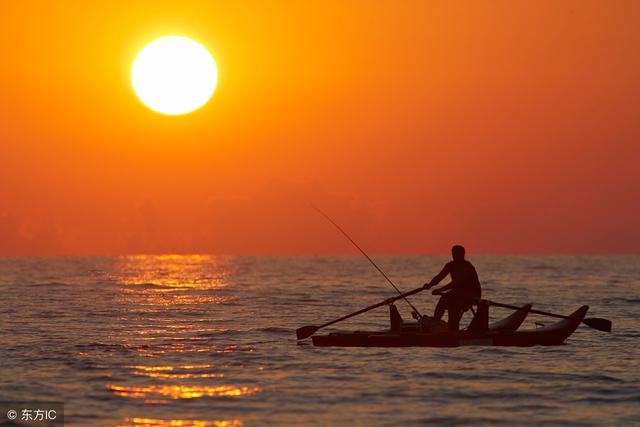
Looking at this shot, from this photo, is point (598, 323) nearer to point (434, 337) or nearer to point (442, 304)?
point (442, 304)

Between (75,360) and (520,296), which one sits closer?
(75,360)

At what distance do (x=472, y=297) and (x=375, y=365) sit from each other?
300cm

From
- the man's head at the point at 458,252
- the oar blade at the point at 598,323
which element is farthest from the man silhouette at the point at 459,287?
the oar blade at the point at 598,323

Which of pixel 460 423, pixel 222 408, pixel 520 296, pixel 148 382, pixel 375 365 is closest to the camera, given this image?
pixel 460 423

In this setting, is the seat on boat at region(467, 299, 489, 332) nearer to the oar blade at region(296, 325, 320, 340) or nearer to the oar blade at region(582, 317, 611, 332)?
the oar blade at region(582, 317, 611, 332)

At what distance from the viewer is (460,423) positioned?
17.0 m

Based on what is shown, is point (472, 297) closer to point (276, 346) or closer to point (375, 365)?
point (375, 365)

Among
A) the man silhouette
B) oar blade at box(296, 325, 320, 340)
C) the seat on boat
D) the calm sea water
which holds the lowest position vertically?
the calm sea water

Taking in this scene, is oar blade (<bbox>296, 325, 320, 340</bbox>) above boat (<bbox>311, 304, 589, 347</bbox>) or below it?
above

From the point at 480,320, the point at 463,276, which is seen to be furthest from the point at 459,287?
the point at 480,320

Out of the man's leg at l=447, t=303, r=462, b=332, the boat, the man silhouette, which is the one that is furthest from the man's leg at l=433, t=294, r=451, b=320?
the boat

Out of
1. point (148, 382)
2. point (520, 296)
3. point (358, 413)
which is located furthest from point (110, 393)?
point (520, 296)

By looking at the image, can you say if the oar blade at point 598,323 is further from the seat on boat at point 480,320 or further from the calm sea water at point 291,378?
the seat on boat at point 480,320

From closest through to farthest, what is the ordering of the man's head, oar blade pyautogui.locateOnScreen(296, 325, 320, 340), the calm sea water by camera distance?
the calm sea water, the man's head, oar blade pyautogui.locateOnScreen(296, 325, 320, 340)
